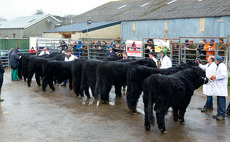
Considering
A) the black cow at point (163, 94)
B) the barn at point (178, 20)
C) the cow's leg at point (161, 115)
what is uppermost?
the barn at point (178, 20)

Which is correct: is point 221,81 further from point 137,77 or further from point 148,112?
point 148,112

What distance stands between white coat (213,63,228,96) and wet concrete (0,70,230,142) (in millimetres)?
772

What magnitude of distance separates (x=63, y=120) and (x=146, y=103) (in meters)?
2.31

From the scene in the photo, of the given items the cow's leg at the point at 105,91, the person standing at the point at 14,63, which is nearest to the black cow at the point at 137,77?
the cow's leg at the point at 105,91

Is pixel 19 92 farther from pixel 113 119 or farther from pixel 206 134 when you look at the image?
pixel 206 134

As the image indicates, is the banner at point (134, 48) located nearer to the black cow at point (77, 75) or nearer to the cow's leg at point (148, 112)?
the black cow at point (77, 75)

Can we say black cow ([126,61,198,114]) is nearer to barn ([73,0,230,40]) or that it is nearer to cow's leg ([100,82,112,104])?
cow's leg ([100,82,112,104])

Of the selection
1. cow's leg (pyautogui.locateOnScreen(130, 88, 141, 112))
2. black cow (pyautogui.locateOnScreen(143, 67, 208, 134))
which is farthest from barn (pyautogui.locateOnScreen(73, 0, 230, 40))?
black cow (pyautogui.locateOnScreen(143, 67, 208, 134))

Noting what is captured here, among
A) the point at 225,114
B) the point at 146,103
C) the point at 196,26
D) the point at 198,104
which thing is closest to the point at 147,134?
the point at 146,103

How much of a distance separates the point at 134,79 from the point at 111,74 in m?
1.54

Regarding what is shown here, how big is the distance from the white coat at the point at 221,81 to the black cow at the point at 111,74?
211 centimetres

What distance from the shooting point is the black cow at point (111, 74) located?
901cm

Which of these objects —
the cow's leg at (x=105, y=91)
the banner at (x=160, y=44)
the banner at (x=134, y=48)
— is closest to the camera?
the cow's leg at (x=105, y=91)

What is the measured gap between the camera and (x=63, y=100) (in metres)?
9.92
